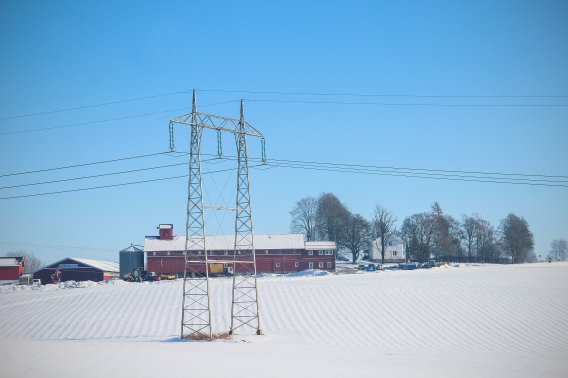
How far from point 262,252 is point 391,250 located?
5416cm

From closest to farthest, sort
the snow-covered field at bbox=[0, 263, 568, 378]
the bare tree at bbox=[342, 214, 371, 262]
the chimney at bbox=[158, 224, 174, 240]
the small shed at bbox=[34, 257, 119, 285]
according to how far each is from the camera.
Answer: the snow-covered field at bbox=[0, 263, 568, 378], the small shed at bbox=[34, 257, 119, 285], the chimney at bbox=[158, 224, 174, 240], the bare tree at bbox=[342, 214, 371, 262]

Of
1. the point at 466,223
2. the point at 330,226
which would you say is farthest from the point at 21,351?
the point at 466,223

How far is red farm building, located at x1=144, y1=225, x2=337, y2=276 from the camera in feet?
274

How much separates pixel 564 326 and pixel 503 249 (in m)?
110

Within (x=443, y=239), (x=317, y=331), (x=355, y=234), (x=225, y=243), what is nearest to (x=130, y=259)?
(x=225, y=243)

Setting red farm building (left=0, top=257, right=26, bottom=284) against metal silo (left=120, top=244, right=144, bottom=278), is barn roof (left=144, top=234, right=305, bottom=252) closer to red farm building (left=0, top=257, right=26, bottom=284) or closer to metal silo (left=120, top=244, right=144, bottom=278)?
metal silo (left=120, top=244, right=144, bottom=278)

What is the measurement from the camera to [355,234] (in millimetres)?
118938

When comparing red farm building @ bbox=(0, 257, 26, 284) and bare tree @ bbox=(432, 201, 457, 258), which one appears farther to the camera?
bare tree @ bbox=(432, 201, 457, 258)

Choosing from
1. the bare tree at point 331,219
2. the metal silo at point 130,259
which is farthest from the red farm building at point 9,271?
the bare tree at point 331,219

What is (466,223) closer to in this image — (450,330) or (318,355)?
(450,330)

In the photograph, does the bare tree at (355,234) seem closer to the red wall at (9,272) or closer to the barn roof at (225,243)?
the barn roof at (225,243)

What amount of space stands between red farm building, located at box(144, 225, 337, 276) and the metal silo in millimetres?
2785

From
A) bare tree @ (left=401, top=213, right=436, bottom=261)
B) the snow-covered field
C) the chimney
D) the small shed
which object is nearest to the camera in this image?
the snow-covered field

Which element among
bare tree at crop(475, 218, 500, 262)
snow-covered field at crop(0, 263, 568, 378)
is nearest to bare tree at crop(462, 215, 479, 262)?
bare tree at crop(475, 218, 500, 262)
